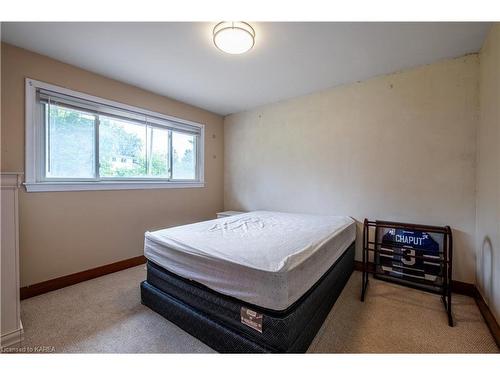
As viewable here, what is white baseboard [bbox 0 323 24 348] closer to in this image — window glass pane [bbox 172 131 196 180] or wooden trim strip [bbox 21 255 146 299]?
wooden trim strip [bbox 21 255 146 299]

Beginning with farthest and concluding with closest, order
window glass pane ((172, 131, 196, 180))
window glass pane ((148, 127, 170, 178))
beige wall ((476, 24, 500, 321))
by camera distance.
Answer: window glass pane ((172, 131, 196, 180)) → window glass pane ((148, 127, 170, 178)) → beige wall ((476, 24, 500, 321))

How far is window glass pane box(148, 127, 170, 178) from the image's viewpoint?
3.10m

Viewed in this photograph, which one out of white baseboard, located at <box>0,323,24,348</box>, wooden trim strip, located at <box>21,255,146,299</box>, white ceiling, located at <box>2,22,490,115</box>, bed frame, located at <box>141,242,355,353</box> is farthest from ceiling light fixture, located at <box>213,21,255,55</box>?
wooden trim strip, located at <box>21,255,146,299</box>

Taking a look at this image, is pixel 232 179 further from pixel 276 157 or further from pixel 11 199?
pixel 11 199

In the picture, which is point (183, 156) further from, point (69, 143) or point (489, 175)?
point (489, 175)

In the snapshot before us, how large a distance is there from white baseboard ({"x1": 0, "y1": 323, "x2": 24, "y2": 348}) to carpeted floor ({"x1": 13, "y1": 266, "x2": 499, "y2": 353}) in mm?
50

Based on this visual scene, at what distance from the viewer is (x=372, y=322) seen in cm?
168

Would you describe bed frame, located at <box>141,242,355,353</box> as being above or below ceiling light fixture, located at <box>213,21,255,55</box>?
below

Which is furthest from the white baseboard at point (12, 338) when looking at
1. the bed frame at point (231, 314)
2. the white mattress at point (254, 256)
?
the white mattress at point (254, 256)

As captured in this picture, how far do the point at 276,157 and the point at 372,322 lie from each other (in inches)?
95.6

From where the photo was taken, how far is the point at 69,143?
2324 millimetres
